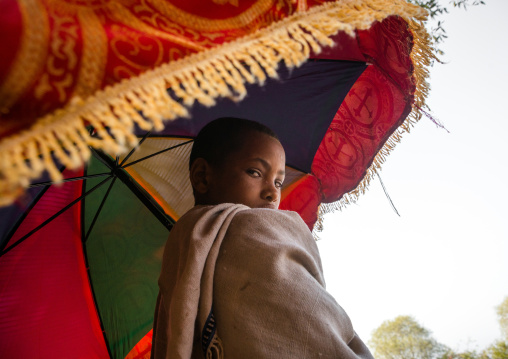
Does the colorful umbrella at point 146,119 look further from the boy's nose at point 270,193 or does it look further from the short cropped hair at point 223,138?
the boy's nose at point 270,193

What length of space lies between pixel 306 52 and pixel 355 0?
33 centimetres

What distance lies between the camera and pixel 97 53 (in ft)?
1.92

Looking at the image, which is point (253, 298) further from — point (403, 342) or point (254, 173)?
point (403, 342)

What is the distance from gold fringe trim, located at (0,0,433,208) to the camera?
0.45 m

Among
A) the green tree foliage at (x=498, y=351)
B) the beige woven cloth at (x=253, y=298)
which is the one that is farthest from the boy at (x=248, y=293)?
the green tree foliage at (x=498, y=351)

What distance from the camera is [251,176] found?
1279mm

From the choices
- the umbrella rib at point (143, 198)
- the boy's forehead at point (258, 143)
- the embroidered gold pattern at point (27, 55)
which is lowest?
the embroidered gold pattern at point (27, 55)

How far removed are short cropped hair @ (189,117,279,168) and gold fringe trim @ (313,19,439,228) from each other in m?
0.71

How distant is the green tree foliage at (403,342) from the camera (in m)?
17.2

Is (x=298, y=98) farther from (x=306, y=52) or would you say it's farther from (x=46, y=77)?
(x=46, y=77)

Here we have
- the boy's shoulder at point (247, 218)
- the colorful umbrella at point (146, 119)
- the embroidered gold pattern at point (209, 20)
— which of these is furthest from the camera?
the boy's shoulder at point (247, 218)

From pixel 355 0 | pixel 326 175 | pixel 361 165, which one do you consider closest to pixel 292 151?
pixel 326 175

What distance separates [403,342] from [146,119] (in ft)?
69.1

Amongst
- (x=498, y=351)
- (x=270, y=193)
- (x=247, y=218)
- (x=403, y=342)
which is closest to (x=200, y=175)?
(x=270, y=193)
